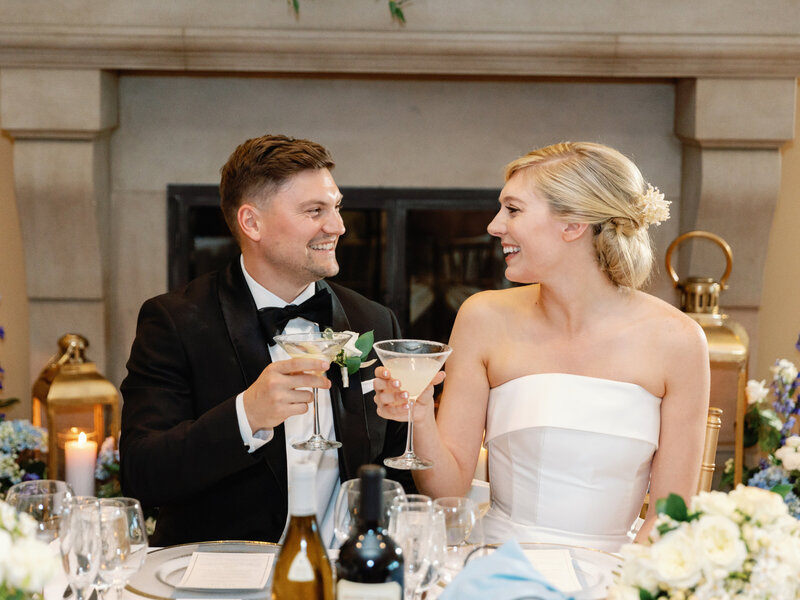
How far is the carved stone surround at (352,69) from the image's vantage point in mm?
3549

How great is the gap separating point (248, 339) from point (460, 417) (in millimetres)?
547

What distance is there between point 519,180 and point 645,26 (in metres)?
1.72

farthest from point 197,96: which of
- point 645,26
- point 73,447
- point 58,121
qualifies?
point 645,26

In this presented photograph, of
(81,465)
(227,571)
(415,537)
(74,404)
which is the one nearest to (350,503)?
(415,537)

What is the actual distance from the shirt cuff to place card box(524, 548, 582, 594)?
2.12ft

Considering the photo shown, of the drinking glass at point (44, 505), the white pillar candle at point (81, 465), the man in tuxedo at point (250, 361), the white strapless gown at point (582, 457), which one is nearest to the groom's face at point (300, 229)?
the man in tuxedo at point (250, 361)

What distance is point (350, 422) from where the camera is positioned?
225 centimetres

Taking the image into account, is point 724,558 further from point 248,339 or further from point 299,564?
point 248,339

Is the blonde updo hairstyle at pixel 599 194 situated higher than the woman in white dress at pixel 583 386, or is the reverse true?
the blonde updo hairstyle at pixel 599 194

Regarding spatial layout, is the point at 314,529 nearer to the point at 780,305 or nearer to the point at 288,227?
the point at 288,227

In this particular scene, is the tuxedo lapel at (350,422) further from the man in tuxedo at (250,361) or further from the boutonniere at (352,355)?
the boutonniere at (352,355)

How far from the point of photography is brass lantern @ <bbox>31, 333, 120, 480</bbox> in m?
3.38

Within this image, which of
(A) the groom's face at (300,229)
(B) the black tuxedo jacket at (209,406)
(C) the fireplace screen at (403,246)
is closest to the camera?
(B) the black tuxedo jacket at (209,406)

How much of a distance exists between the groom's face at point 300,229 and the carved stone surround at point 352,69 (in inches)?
57.0
